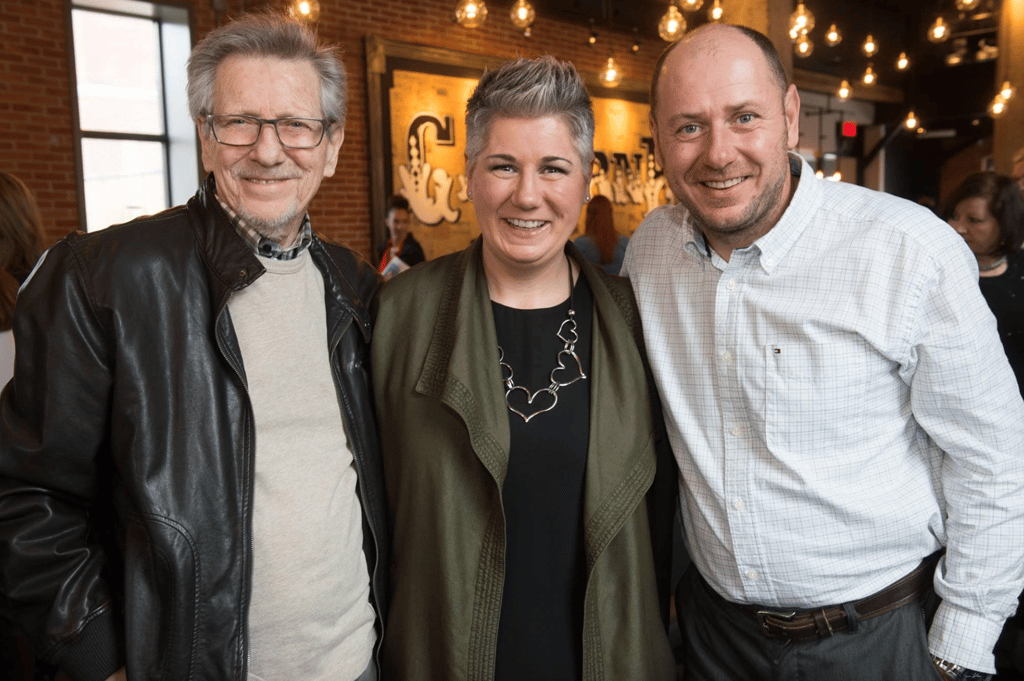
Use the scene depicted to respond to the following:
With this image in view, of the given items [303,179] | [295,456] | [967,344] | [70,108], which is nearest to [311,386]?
[295,456]

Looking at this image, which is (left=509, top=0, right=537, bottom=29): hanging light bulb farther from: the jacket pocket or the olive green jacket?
the jacket pocket

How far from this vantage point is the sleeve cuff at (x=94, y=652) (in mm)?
1426

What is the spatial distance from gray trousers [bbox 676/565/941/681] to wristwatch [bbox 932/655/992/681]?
17mm

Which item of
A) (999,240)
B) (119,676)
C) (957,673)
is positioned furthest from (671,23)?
(119,676)

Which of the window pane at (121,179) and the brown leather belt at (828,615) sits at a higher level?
the window pane at (121,179)

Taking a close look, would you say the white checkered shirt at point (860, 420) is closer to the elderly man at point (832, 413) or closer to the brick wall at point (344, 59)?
the elderly man at point (832, 413)

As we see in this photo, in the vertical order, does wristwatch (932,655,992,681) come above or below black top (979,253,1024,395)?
below

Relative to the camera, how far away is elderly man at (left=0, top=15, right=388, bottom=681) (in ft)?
4.63

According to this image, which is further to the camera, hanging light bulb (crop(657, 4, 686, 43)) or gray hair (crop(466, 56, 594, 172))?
hanging light bulb (crop(657, 4, 686, 43))

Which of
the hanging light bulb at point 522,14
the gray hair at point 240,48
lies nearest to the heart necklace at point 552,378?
the gray hair at point 240,48

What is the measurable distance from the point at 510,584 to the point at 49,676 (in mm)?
1062

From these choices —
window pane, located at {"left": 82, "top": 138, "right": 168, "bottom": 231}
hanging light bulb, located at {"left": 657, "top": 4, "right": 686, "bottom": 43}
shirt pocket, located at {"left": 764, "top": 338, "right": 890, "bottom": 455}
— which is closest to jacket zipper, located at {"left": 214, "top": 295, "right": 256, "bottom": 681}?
shirt pocket, located at {"left": 764, "top": 338, "right": 890, "bottom": 455}

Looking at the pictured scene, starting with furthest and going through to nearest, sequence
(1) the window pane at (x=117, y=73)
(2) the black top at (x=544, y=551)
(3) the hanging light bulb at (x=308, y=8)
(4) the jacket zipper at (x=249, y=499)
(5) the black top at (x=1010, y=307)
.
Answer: (1) the window pane at (x=117, y=73) → (3) the hanging light bulb at (x=308, y=8) → (5) the black top at (x=1010, y=307) → (2) the black top at (x=544, y=551) → (4) the jacket zipper at (x=249, y=499)

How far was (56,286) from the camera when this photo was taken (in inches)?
55.4
